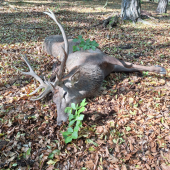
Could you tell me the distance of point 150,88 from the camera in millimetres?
3684

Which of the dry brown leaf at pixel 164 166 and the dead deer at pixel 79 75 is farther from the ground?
the dead deer at pixel 79 75

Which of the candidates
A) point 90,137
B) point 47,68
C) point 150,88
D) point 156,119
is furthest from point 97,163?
point 47,68

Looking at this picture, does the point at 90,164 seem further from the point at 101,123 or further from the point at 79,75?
the point at 79,75

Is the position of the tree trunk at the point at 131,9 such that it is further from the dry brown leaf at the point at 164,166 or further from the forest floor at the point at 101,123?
the dry brown leaf at the point at 164,166

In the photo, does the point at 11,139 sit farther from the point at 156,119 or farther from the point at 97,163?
the point at 156,119

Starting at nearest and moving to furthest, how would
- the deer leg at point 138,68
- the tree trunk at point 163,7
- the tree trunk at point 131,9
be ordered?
the deer leg at point 138,68
the tree trunk at point 131,9
the tree trunk at point 163,7

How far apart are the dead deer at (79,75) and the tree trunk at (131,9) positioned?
4.70 metres

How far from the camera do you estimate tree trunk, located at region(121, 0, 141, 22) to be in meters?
7.84

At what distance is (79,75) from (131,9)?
20.9 ft

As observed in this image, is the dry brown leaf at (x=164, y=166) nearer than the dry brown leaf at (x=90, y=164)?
Yes

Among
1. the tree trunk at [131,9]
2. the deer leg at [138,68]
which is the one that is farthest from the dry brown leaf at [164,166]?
the tree trunk at [131,9]

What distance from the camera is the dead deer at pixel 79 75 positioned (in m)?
3.28

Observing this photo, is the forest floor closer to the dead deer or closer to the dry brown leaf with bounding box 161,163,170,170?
the dry brown leaf with bounding box 161,163,170,170

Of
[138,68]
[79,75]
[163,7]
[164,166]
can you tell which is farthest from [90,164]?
[163,7]
